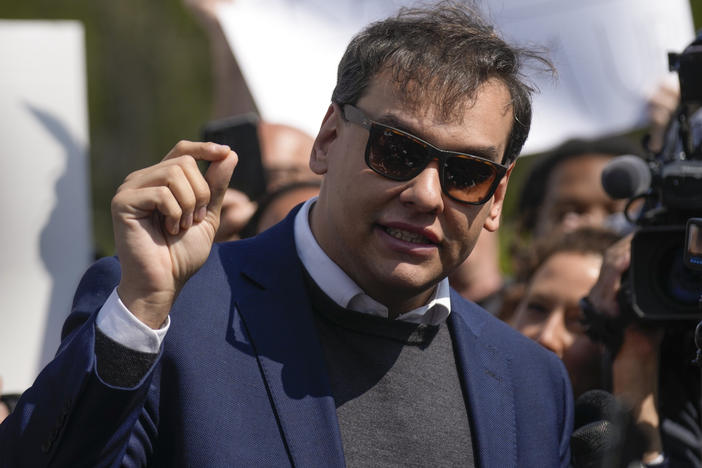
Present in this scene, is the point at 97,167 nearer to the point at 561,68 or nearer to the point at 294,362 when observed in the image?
the point at 561,68

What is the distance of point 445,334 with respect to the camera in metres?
2.67

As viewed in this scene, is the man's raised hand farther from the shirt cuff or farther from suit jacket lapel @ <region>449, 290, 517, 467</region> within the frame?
suit jacket lapel @ <region>449, 290, 517, 467</region>

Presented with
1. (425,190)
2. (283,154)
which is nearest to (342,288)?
(425,190)

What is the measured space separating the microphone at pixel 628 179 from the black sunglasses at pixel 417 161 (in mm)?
580

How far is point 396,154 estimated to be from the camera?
7.72 ft

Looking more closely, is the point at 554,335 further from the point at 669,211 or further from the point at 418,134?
the point at 418,134

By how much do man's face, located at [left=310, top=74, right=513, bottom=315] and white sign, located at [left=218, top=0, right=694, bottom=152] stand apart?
1928mm

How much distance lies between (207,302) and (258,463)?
0.38 meters

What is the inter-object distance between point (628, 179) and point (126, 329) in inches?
58.4

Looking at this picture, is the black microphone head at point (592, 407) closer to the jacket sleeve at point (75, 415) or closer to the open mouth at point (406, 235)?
the open mouth at point (406, 235)

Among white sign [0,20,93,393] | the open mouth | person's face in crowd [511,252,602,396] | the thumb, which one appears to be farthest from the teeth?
white sign [0,20,93,393]

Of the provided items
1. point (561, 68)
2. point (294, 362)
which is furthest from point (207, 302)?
point (561, 68)

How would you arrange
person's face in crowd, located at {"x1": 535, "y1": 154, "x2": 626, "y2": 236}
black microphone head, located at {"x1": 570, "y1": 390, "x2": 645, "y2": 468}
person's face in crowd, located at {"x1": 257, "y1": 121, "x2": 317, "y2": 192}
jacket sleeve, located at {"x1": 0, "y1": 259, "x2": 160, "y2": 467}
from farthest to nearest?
person's face in crowd, located at {"x1": 535, "y1": 154, "x2": 626, "y2": 236}
person's face in crowd, located at {"x1": 257, "y1": 121, "x2": 317, "y2": 192}
jacket sleeve, located at {"x1": 0, "y1": 259, "x2": 160, "y2": 467}
black microphone head, located at {"x1": 570, "y1": 390, "x2": 645, "y2": 468}

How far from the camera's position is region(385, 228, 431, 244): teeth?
7.86 feet
